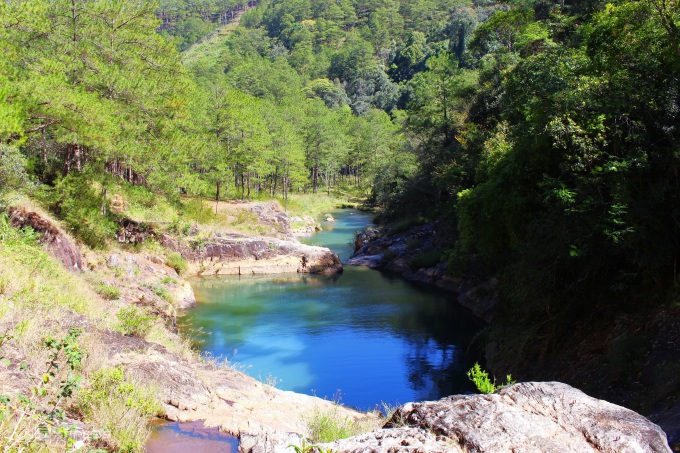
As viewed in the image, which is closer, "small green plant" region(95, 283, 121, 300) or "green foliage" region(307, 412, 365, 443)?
"green foliage" region(307, 412, 365, 443)

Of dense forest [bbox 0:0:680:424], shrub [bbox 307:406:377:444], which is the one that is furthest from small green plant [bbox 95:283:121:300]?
shrub [bbox 307:406:377:444]

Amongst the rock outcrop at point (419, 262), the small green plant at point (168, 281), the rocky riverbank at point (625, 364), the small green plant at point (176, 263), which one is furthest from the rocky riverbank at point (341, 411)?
the rock outcrop at point (419, 262)

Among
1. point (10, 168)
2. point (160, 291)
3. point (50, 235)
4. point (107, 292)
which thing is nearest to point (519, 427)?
point (107, 292)

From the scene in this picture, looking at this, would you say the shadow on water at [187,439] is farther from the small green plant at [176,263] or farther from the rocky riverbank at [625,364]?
the small green plant at [176,263]

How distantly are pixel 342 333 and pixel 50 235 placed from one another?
38.8 ft

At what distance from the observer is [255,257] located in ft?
114

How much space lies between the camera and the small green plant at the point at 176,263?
29984 millimetres

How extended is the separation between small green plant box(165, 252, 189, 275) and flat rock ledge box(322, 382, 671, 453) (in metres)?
26.9

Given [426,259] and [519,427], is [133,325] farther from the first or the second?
[426,259]

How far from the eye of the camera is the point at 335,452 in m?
4.17

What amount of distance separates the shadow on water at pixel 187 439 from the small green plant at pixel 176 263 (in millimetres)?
23586

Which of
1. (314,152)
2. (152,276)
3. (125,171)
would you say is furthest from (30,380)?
(314,152)

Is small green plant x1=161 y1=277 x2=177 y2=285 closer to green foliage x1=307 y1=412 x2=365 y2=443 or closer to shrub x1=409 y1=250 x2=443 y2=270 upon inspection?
shrub x1=409 y1=250 x2=443 y2=270

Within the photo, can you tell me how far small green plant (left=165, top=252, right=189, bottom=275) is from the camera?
98.4ft
